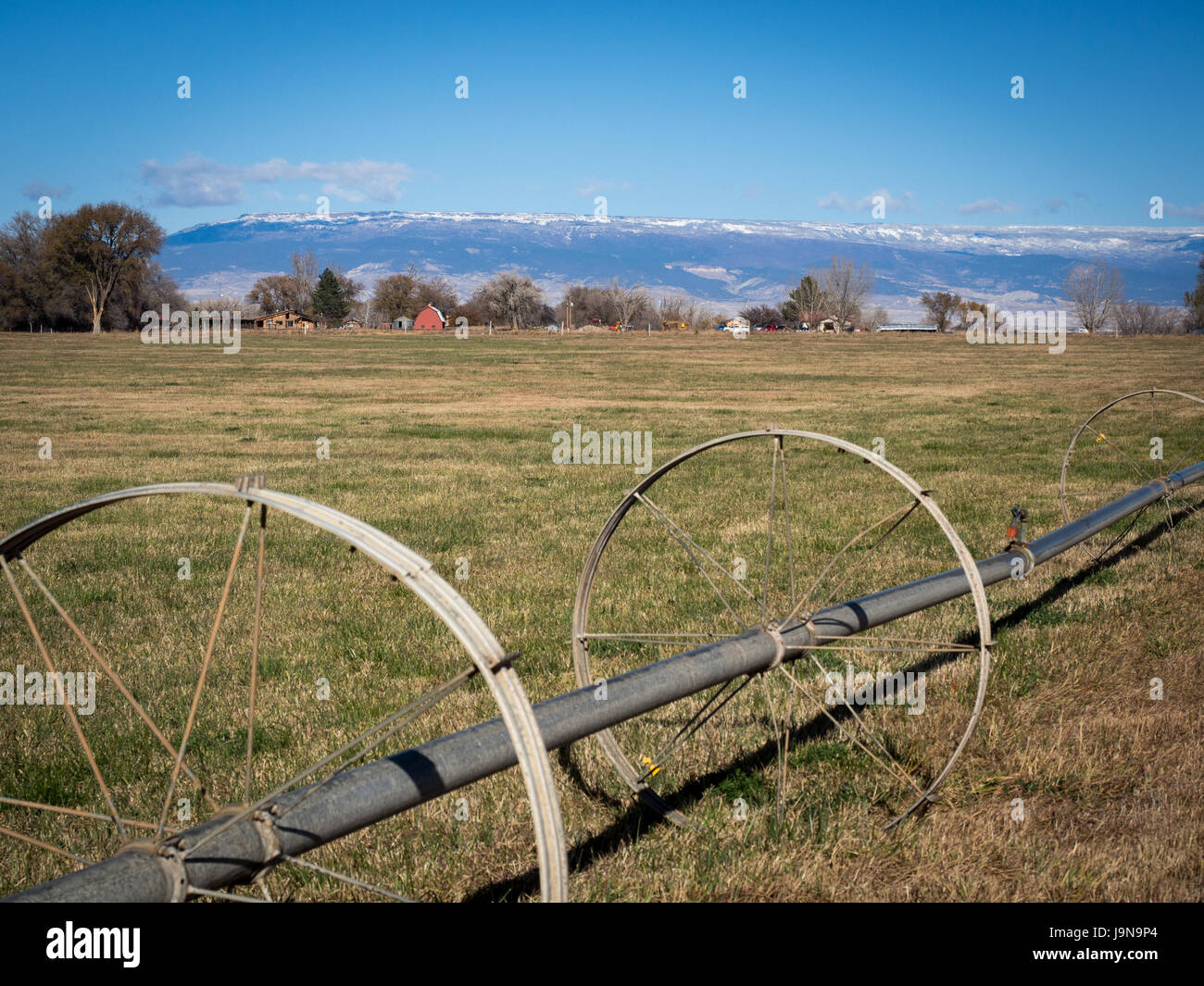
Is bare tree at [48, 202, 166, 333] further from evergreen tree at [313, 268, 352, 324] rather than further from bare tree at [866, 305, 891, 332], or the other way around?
bare tree at [866, 305, 891, 332]

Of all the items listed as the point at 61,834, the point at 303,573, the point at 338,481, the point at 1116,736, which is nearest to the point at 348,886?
the point at 61,834

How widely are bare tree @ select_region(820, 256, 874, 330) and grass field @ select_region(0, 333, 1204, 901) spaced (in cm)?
12098

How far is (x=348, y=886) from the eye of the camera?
10.8ft

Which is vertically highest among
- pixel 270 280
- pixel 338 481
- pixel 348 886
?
pixel 270 280

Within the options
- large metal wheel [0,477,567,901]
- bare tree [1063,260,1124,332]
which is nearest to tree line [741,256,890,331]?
bare tree [1063,260,1124,332]

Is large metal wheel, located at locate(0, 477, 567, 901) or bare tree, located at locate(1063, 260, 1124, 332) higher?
bare tree, located at locate(1063, 260, 1124, 332)

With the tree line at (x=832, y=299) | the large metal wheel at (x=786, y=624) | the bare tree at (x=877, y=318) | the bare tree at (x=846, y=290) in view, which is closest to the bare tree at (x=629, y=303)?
the tree line at (x=832, y=299)

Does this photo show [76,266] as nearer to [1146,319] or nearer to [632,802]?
[632,802]

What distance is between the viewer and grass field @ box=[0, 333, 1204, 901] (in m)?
3.45

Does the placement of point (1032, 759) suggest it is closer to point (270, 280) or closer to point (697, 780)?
point (697, 780)

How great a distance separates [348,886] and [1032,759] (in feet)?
9.80

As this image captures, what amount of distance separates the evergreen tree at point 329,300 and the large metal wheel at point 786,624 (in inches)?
4665

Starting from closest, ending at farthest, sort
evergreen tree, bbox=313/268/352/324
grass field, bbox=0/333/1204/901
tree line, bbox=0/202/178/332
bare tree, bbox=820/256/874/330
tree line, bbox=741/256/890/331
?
grass field, bbox=0/333/1204/901 → tree line, bbox=0/202/178/332 → evergreen tree, bbox=313/268/352/324 → tree line, bbox=741/256/890/331 → bare tree, bbox=820/256/874/330

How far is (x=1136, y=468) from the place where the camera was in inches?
364
